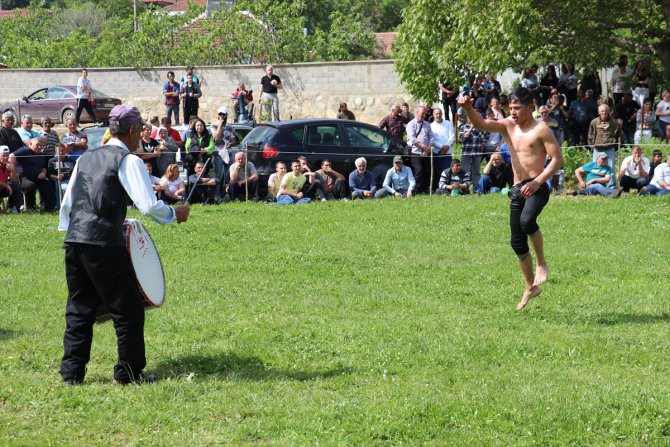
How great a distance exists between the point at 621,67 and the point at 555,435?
20987 mm

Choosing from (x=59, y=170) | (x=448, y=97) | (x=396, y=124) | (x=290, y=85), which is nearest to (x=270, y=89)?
(x=290, y=85)

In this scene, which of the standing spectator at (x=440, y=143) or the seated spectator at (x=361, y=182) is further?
the standing spectator at (x=440, y=143)

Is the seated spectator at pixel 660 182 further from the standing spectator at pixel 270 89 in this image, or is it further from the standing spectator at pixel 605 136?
the standing spectator at pixel 270 89

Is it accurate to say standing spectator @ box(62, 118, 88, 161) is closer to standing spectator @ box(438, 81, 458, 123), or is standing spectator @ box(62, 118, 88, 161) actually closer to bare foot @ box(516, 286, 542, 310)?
standing spectator @ box(438, 81, 458, 123)

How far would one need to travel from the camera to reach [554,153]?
31.5ft

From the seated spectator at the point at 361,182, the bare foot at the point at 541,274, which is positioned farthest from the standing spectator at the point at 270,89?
the bare foot at the point at 541,274

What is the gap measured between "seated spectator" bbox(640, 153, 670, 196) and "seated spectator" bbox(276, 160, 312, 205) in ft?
20.0

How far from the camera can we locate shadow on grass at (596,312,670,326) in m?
9.51

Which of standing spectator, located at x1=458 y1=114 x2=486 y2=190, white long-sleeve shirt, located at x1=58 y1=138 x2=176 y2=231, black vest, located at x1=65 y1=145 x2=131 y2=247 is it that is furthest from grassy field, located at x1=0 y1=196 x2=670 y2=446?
standing spectator, located at x1=458 y1=114 x2=486 y2=190

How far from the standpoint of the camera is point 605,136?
20359 millimetres

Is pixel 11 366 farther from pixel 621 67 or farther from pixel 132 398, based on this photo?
pixel 621 67

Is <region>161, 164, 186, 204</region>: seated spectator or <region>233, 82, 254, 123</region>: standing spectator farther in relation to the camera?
→ <region>233, 82, 254, 123</region>: standing spectator

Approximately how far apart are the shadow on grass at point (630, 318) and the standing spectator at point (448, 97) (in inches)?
566

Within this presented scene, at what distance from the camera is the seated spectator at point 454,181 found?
19688 mm
